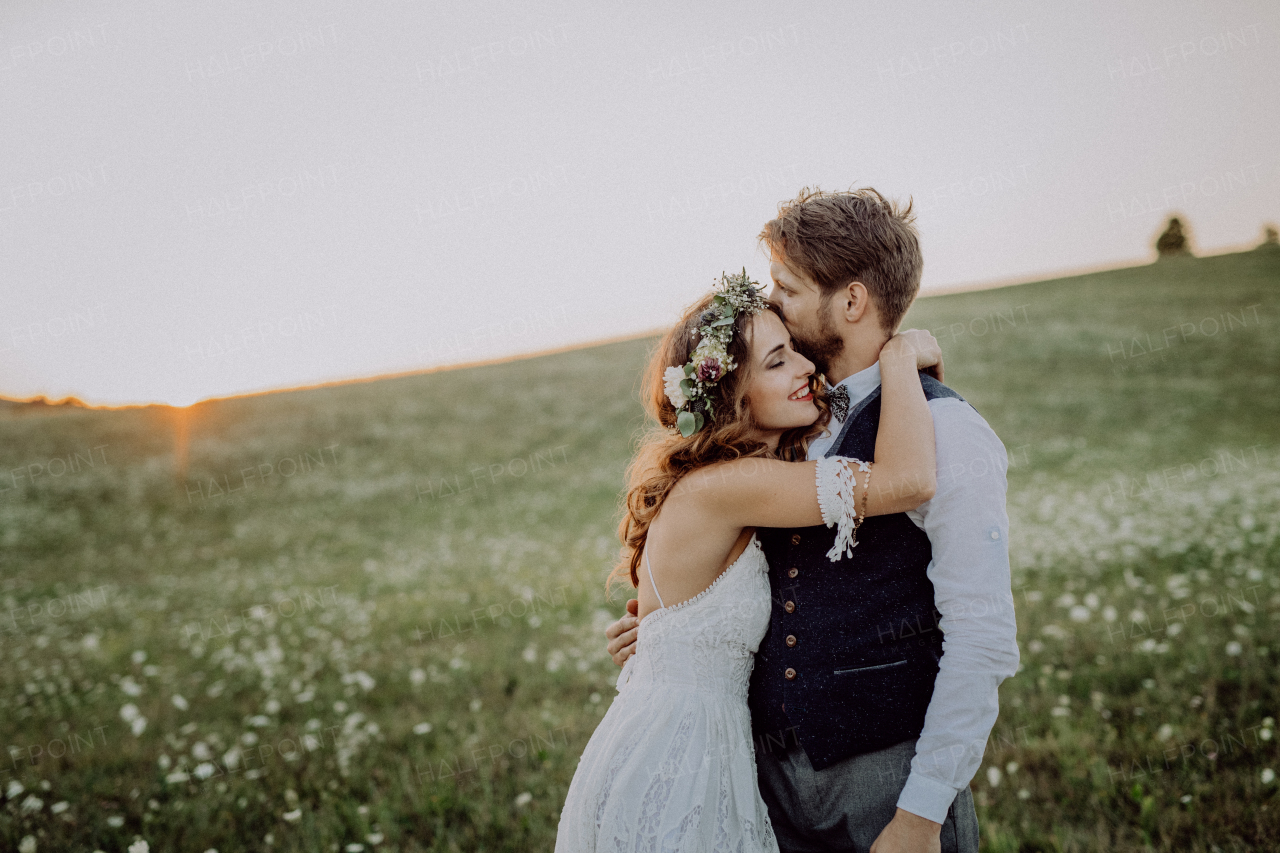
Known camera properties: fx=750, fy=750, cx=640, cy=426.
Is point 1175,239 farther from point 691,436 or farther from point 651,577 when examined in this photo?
point 651,577

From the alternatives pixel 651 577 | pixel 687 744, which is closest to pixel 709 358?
pixel 651 577

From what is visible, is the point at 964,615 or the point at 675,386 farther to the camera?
the point at 675,386

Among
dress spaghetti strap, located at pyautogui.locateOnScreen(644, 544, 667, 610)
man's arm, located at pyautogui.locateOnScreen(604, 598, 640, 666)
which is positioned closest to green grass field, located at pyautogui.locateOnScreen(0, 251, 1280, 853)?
man's arm, located at pyautogui.locateOnScreen(604, 598, 640, 666)

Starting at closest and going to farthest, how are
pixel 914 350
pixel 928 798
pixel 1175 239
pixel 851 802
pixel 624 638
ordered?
pixel 928 798, pixel 851 802, pixel 914 350, pixel 624 638, pixel 1175 239

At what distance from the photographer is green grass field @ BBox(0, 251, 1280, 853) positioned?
4.84m

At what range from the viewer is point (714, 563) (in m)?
3.01

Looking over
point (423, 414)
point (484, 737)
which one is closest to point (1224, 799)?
point (484, 737)

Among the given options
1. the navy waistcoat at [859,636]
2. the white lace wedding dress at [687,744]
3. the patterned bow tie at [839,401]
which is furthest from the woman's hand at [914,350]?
the white lace wedding dress at [687,744]

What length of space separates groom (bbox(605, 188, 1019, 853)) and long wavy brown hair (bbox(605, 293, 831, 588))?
17 cm

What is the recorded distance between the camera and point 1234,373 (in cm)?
2758

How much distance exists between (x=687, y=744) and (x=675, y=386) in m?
1.44

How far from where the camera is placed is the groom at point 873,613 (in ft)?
8.06

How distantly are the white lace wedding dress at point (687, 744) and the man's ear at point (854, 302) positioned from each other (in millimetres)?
595

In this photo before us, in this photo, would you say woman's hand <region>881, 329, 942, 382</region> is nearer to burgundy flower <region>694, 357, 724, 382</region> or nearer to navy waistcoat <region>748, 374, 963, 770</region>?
navy waistcoat <region>748, 374, 963, 770</region>
